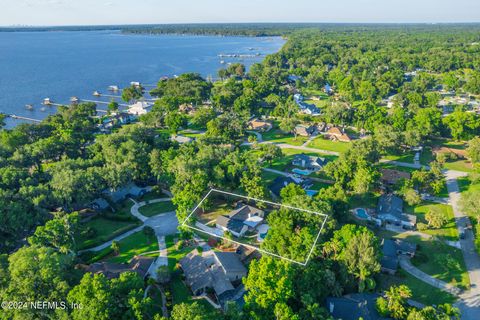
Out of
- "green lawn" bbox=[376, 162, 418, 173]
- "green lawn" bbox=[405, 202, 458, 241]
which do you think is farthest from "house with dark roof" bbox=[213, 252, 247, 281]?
"green lawn" bbox=[376, 162, 418, 173]

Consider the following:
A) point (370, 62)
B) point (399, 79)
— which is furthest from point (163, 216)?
point (370, 62)

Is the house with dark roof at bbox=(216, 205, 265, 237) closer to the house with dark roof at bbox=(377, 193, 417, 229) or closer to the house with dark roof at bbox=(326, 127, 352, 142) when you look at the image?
the house with dark roof at bbox=(377, 193, 417, 229)

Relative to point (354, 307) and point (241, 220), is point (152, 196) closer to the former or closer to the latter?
point (241, 220)

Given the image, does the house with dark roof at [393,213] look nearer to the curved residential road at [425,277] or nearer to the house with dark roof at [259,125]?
the curved residential road at [425,277]

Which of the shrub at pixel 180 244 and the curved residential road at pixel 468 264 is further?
the shrub at pixel 180 244

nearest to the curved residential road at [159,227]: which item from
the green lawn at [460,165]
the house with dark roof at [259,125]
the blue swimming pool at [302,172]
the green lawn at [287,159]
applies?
the green lawn at [287,159]

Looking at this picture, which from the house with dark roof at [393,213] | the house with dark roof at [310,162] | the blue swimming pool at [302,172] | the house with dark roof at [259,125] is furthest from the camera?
the house with dark roof at [259,125]

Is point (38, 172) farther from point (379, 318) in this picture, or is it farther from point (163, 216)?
point (379, 318)
